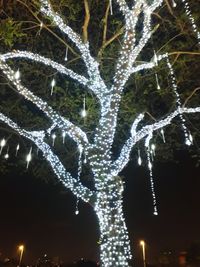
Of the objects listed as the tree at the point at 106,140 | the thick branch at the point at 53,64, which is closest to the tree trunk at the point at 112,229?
the tree at the point at 106,140

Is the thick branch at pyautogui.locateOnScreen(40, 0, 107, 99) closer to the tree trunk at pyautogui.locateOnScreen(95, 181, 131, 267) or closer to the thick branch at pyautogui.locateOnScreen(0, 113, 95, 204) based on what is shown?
the thick branch at pyautogui.locateOnScreen(0, 113, 95, 204)

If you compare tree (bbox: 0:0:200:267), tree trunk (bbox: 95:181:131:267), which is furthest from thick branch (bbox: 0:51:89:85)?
tree trunk (bbox: 95:181:131:267)

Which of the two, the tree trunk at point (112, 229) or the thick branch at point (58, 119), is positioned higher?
the thick branch at point (58, 119)

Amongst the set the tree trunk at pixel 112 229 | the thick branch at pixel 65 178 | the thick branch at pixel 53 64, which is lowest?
the tree trunk at pixel 112 229

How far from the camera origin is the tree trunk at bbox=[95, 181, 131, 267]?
809 cm

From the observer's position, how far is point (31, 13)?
10438 millimetres

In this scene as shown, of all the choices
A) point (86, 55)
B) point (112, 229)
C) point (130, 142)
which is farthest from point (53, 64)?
point (112, 229)

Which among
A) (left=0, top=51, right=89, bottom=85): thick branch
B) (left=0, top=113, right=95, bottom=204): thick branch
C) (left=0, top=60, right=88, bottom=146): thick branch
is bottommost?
(left=0, top=113, right=95, bottom=204): thick branch

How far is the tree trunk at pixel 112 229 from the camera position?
8.09 metres

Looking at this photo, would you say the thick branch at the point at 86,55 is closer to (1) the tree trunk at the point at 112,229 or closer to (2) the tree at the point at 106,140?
(2) the tree at the point at 106,140

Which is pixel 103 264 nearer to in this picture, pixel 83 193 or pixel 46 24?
pixel 83 193

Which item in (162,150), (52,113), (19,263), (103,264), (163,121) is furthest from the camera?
(19,263)

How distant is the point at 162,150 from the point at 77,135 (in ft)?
14.4

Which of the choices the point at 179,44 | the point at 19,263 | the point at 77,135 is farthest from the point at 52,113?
the point at 19,263
